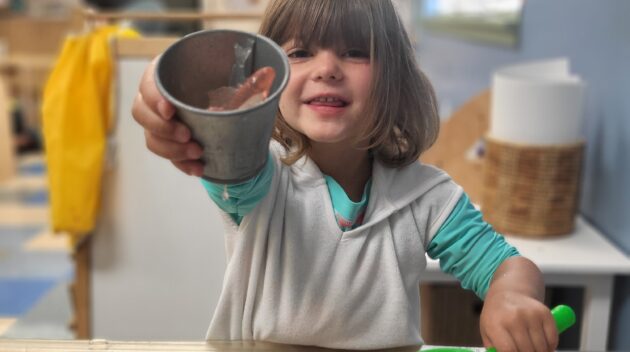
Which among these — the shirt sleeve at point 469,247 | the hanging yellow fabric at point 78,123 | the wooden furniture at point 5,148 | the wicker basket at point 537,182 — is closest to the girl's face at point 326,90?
the shirt sleeve at point 469,247

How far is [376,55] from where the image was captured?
1.37 feet

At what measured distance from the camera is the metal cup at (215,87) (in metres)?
0.32

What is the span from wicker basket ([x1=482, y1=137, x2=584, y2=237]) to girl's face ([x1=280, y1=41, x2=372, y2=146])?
491 mm

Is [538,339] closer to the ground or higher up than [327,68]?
closer to the ground

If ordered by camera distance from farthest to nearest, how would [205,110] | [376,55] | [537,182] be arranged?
1. [537,182]
2. [376,55]
3. [205,110]

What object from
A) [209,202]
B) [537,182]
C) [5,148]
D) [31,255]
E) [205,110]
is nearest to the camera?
[205,110]

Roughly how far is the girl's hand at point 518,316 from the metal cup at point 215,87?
0.18 metres

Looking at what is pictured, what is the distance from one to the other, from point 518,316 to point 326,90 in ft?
0.57

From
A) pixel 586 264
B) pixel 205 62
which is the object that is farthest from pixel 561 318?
pixel 586 264

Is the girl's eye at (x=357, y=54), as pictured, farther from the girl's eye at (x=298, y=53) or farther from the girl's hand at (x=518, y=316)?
the girl's hand at (x=518, y=316)

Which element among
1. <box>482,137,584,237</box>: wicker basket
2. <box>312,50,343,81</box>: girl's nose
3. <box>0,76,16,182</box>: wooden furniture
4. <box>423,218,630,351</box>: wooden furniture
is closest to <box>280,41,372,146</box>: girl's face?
<box>312,50,343,81</box>: girl's nose

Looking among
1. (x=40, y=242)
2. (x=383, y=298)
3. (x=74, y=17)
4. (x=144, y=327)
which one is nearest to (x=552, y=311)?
(x=383, y=298)

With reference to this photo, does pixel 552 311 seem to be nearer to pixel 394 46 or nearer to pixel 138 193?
pixel 394 46

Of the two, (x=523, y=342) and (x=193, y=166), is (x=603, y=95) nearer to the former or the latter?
(x=523, y=342)
